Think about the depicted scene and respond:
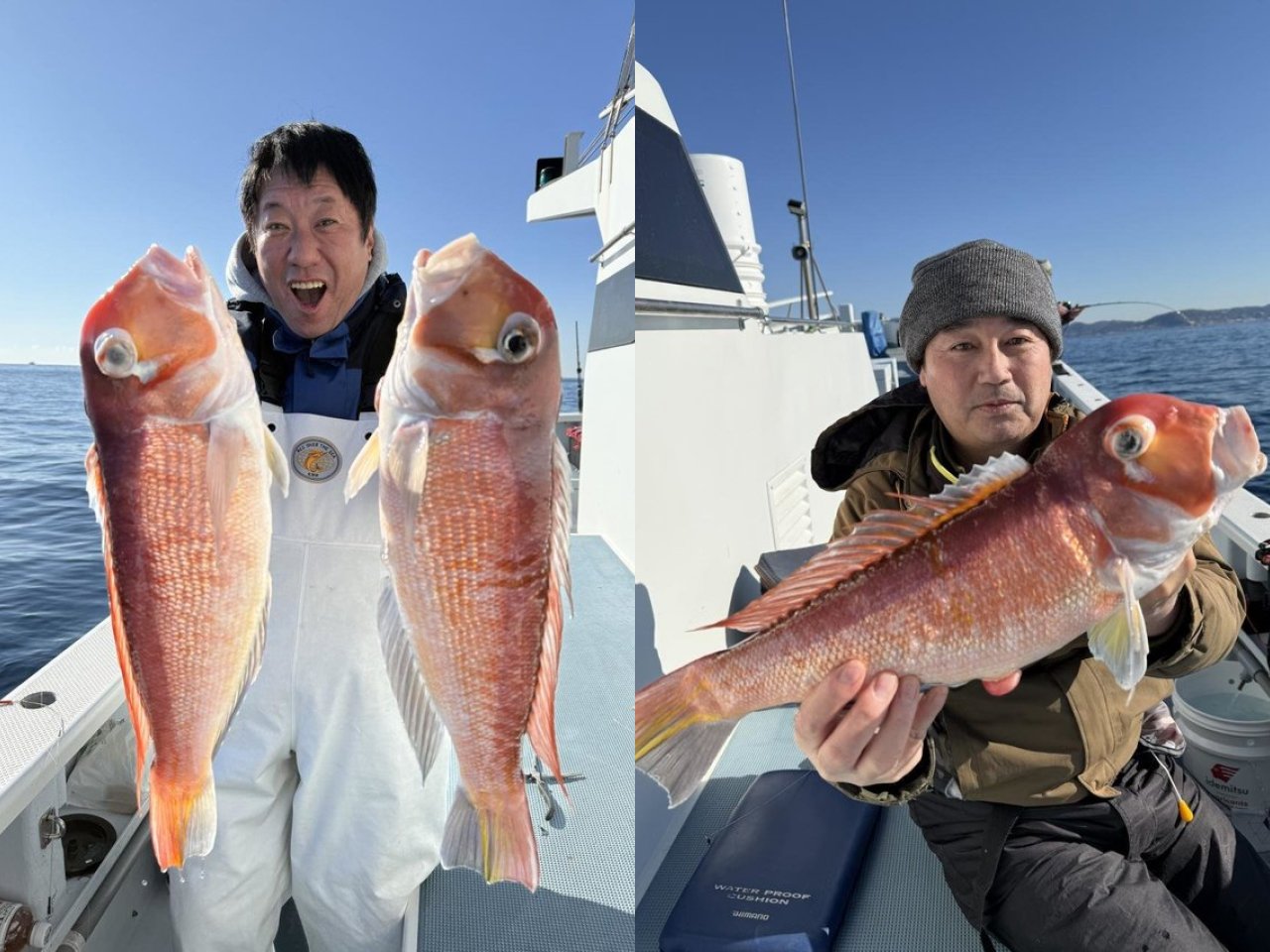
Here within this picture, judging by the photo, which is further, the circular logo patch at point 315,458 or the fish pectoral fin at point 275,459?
the circular logo patch at point 315,458

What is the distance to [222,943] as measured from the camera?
7.14 ft

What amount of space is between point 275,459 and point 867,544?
1.08 meters

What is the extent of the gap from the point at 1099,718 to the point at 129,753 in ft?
10.5

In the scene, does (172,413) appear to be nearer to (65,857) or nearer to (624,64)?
(65,857)

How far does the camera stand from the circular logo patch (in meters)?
1.55

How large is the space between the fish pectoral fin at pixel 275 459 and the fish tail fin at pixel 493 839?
565 mm

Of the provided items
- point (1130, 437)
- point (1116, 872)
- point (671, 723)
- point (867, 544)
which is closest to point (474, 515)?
point (671, 723)

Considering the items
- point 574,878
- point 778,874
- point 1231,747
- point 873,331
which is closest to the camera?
point 778,874

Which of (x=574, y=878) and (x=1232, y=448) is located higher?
(x=1232, y=448)

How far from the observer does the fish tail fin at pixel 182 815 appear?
1.13 meters

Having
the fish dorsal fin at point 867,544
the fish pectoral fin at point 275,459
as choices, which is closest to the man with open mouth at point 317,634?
the fish pectoral fin at point 275,459

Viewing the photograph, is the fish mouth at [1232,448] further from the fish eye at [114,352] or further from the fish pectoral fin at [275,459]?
the fish eye at [114,352]

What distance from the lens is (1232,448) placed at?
49.8 inches

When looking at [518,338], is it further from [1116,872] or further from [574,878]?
[574,878]
